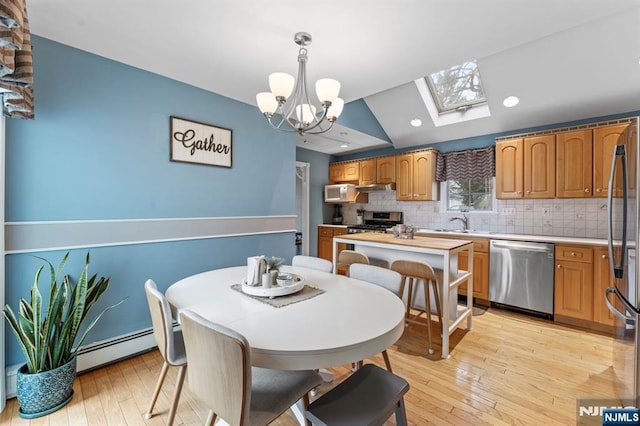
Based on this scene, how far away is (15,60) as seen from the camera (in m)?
1.26

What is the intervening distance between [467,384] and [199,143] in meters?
3.02

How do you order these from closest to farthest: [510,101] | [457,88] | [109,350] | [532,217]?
1. [109,350]
2. [510,101]
3. [532,217]
4. [457,88]

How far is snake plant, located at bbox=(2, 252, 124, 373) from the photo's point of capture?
1.63 m

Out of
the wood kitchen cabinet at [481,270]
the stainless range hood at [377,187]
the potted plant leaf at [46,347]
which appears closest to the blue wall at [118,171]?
the potted plant leaf at [46,347]

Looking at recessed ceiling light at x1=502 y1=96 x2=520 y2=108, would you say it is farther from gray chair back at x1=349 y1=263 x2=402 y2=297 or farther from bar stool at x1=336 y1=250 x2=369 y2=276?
gray chair back at x1=349 y1=263 x2=402 y2=297

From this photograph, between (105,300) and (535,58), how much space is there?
15.3 ft

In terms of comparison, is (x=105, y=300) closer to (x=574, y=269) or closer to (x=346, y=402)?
(x=346, y=402)

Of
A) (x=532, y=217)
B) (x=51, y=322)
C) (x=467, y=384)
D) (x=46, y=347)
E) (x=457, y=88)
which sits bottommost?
(x=467, y=384)

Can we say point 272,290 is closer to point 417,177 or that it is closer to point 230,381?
point 230,381

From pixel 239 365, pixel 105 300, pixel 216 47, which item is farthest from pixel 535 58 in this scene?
pixel 105 300

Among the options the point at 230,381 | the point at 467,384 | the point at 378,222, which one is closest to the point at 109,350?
the point at 230,381

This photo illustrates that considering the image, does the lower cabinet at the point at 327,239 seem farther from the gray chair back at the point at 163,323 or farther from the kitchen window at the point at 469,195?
the gray chair back at the point at 163,323

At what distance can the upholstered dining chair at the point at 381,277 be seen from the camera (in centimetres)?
185
